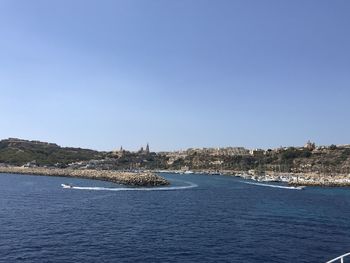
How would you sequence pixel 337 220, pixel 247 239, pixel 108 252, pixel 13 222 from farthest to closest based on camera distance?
pixel 337 220 < pixel 13 222 < pixel 247 239 < pixel 108 252

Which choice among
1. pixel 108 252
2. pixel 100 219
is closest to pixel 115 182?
pixel 100 219

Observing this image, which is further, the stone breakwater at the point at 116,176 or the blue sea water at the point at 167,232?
the stone breakwater at the point at 116,176

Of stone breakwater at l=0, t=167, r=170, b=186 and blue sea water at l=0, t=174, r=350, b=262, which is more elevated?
stone breakwater at l=0, t=167, r=170, b=186

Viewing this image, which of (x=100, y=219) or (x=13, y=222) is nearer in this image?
(x=13, y=222)

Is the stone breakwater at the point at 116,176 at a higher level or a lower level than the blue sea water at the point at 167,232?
higher

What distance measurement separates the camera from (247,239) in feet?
→ 136

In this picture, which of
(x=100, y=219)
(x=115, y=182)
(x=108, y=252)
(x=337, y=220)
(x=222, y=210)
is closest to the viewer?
(x=108, y=252)

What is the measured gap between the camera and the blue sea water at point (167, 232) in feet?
113

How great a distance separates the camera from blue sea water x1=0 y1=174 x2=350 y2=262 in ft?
113

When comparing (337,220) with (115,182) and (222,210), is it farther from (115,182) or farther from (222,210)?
(115,182)

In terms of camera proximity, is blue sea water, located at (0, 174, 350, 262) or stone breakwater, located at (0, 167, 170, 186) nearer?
blue sea water, located at (0, 174, 350, 262)

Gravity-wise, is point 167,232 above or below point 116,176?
below

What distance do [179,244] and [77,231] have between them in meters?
11.3

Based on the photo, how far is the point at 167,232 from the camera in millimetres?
44281
